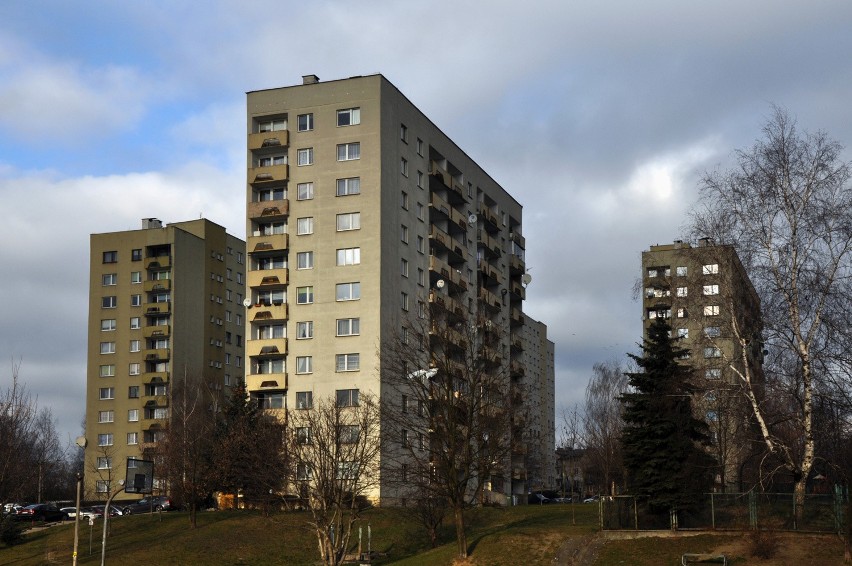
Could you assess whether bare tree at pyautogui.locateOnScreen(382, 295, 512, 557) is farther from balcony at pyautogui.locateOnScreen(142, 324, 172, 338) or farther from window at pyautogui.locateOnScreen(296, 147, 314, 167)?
balcony at pyautogui.locateOnScreen(142, 324, 172, 338)

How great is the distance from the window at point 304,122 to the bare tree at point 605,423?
3187cm

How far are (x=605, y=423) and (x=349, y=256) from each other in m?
31.2

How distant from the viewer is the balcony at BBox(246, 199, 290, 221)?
8069 cm

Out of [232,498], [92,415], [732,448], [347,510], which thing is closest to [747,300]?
[347,510]

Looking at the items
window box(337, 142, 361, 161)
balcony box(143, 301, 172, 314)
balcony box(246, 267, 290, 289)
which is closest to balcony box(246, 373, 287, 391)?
balcony box(246, 267, 290, 289)

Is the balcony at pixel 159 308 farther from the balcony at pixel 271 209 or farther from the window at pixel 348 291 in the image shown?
the window at pixel 348 291

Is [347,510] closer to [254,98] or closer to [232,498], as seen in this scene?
[232,498]

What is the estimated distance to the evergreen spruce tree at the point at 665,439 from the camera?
146 feet

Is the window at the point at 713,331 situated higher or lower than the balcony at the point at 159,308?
lower

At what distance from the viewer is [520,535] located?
4547 cm

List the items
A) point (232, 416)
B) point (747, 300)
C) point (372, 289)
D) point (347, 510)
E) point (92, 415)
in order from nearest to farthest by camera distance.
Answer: point (747, 300) → point (347, 510) → point (232, 416) → point (372, 289) → point (92, 415)

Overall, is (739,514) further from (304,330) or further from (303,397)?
(304,330)

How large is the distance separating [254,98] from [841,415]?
176ft

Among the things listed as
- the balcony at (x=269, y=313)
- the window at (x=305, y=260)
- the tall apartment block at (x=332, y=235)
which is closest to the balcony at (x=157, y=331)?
the tall apartment block at (x=332, y=235)
